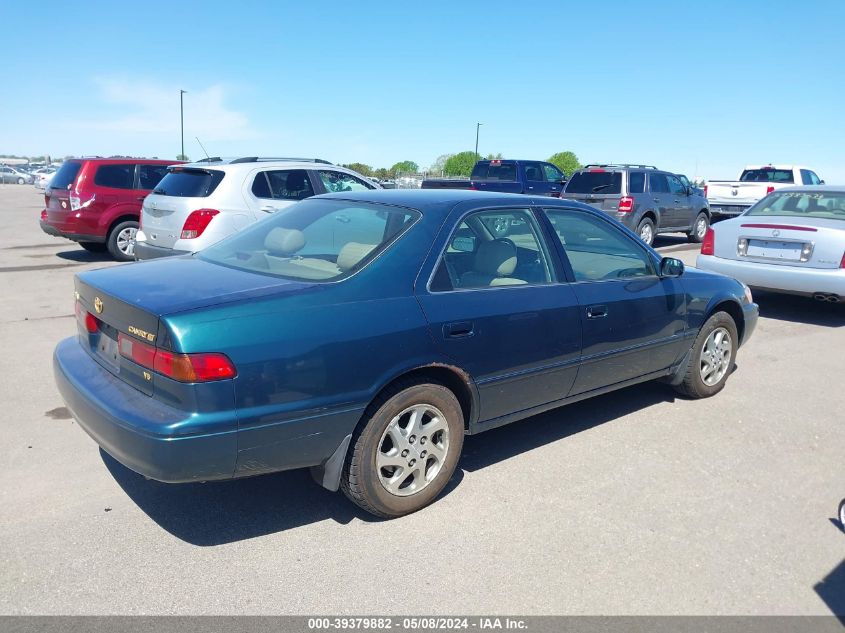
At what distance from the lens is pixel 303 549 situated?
3197 mm

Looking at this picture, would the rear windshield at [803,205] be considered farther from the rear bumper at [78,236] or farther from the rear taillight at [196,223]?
the rear bumper at [78,236]

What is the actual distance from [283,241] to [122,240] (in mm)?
8791

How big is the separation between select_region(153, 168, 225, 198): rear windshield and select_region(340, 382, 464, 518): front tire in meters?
5.89

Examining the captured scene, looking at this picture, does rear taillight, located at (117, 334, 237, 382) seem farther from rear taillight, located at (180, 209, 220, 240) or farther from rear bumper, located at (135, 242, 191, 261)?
rear bumper, located at (135, 242, 191, 261)

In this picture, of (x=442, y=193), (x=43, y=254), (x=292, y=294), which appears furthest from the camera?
(x=43, y=254)

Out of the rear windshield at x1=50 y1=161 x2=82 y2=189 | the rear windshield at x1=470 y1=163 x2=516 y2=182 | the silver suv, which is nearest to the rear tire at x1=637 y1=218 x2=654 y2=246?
the silver suv

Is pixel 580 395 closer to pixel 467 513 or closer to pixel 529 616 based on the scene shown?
pixel 467 513

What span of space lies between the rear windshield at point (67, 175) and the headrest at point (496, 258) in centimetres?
975

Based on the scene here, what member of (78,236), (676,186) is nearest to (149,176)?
(78,236)

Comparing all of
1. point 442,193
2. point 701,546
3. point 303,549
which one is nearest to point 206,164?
point 442,193

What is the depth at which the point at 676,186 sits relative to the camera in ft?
52.3

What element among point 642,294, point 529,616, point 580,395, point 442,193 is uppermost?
point 442,193

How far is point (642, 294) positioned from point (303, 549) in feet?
9.08

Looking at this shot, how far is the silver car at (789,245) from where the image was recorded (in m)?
7.79
